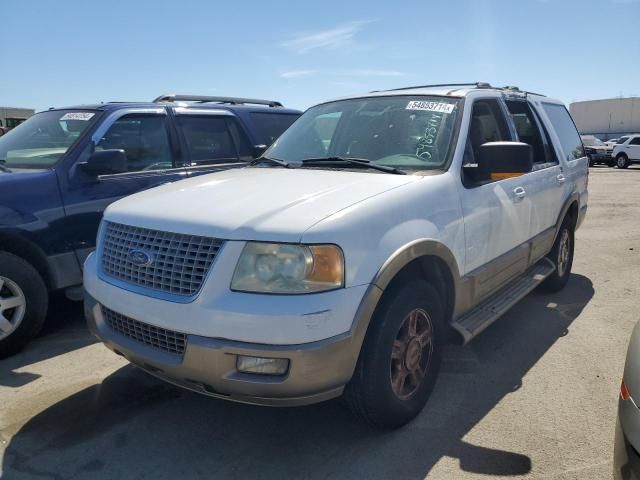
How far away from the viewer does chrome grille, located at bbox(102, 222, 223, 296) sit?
2.43m

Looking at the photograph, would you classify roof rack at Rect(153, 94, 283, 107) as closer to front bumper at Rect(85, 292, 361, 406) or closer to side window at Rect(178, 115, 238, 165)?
side window at Rect(178, 115, 238, 165)

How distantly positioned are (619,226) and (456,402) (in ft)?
25.5

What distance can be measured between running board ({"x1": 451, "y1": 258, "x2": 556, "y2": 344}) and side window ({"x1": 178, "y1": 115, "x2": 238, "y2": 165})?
10.7 feet

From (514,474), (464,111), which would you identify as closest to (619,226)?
(464,111)

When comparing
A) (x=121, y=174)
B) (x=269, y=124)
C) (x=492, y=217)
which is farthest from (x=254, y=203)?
(x=269, y=124)

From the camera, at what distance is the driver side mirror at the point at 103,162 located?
171 inches

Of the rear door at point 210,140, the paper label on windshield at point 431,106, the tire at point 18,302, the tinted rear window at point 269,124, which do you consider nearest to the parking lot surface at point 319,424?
the tire at point 18,302

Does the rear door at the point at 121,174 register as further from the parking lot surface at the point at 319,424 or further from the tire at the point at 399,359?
the tire at the point at 399,359

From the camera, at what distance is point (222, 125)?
5.84m

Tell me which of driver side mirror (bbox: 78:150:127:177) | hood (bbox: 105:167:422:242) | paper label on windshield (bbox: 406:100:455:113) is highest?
paper label on windshield (bbox: 406:100:455:113)

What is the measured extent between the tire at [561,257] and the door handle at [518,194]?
1368 mm

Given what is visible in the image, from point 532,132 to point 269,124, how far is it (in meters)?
3.06

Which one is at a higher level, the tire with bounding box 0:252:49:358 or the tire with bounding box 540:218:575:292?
the tire with bounding box 0:252:49:358

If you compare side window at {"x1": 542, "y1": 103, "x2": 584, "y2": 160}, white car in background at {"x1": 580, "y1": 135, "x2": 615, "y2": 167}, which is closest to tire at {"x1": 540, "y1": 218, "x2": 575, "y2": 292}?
side window at {"x1": 542, "y1": 103, "x2": 584, "y2": 160}
